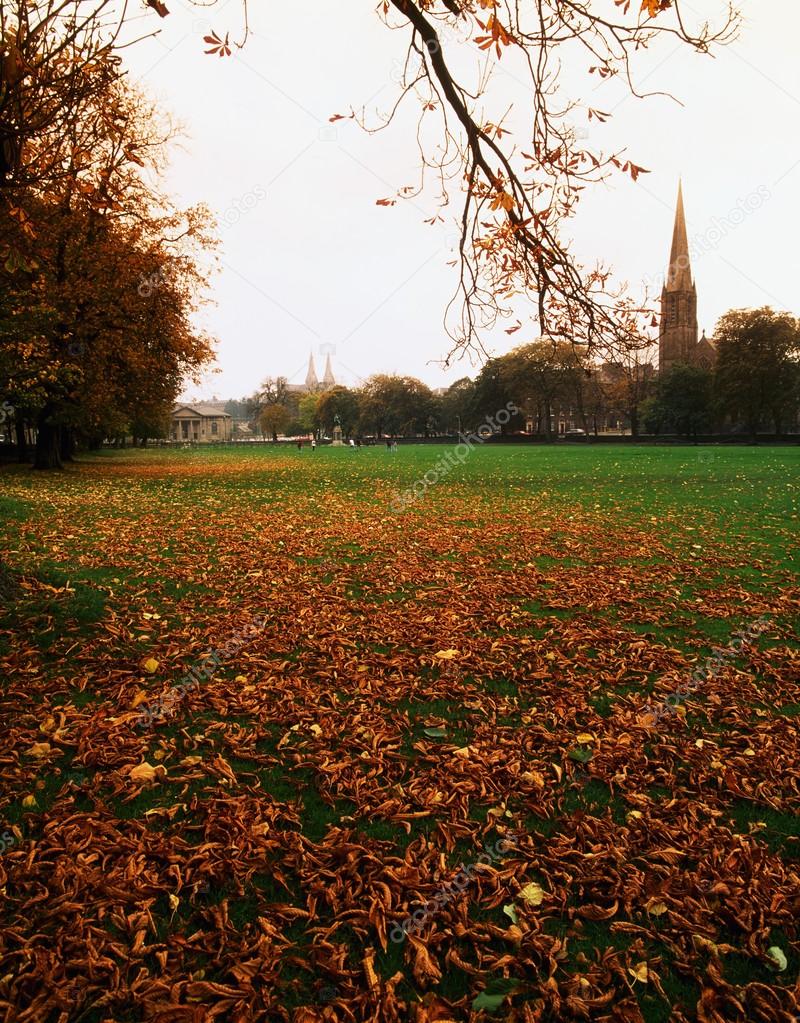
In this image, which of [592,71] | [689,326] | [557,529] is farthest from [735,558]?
[689,326]

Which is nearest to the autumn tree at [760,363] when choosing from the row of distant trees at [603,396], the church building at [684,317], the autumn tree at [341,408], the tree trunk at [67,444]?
the row of distant trees at [603,396]

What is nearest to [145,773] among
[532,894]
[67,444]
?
[532,894]

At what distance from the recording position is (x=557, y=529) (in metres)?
11.4

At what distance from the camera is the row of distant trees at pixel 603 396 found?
57.5 meters

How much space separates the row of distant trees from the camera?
5750 cm

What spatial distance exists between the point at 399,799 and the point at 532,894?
2.93 ft

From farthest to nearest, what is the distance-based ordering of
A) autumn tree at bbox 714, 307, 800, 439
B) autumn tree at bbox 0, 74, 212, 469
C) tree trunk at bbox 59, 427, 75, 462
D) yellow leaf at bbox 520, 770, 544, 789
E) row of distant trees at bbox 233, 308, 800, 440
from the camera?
row of distant trees at bbox 233, 308, 800, 440 → autumn tree at bbox 714, 307, 800, 439 → tree trunk at bbox 59, 427, 75, 462 → autumn tree at bbox 0, 74, 212, 469 → yellow leaf at bbox 520, 770, 544, 789

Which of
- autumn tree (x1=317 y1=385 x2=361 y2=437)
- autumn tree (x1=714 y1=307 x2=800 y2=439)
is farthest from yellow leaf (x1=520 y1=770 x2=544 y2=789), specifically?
autumn tree (x1=317 y1=385 x2=361 y2=437)

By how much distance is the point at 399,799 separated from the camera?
10.4 ft

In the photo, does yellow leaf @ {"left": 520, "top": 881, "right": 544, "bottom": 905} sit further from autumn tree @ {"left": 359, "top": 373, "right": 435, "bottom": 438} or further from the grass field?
autumn tree @ {"left": 359, "top": 373, "right": 435, "bottom": 438}

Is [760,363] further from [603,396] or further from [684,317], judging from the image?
[684,317]

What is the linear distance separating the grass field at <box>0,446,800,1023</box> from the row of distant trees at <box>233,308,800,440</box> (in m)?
20.4

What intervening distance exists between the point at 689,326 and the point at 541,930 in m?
111

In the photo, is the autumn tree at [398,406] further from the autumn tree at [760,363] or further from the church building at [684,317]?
the autumn tree at [760,363]
